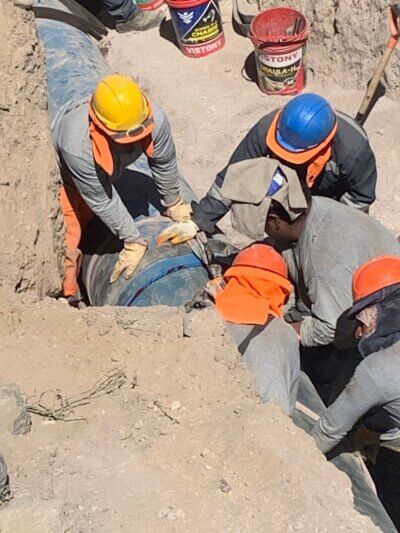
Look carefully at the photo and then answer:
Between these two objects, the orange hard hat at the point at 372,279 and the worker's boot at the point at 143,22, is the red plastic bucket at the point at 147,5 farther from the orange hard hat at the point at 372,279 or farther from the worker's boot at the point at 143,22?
the orange hard hat at the point at 372,279

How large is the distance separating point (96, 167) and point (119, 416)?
2.02 m

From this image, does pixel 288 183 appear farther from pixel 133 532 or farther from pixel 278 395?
pixel 133 532

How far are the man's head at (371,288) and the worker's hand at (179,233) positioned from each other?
1691 mm

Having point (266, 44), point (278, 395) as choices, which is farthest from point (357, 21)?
point (278, 395)

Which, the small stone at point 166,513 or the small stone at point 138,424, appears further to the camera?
the small stone at point 138,424

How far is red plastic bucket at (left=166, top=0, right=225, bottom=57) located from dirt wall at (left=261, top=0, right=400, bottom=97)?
749 millimetres

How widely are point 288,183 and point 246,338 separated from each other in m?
0.85

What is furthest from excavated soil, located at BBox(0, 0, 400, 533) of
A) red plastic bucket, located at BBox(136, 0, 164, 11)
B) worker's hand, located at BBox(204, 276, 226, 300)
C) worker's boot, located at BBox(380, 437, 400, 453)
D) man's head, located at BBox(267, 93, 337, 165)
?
red plastic bucket, located at BBox(136, 0, 164, 11)

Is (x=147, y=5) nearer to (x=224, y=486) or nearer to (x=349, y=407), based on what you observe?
(x=349, y=407)

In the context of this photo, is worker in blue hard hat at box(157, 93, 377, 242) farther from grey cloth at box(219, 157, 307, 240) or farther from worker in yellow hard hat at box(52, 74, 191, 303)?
grey cloth at box(219, 157, 307, 240)

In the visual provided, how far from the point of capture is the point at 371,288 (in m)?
3.79

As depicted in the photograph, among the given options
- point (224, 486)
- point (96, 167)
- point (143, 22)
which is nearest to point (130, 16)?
point (143, 22)

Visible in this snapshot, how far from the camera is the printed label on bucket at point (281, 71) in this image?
7.64m

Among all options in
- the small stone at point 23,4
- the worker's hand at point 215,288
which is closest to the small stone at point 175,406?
the worker's hand at point 215,288
